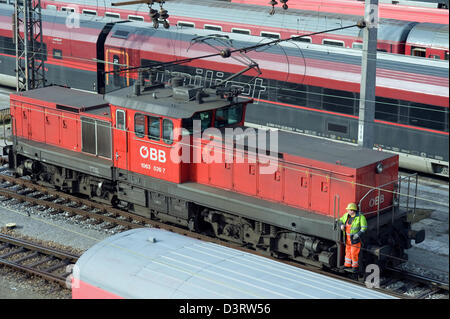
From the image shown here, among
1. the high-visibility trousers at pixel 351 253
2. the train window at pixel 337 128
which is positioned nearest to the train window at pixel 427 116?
the train window at pixel 337 128

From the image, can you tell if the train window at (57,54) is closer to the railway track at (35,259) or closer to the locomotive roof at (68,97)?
the locomotive roof at (68,97)

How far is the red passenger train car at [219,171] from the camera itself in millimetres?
15023

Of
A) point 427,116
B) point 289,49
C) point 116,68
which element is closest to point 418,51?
point 427,116

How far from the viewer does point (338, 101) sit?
77.6ft

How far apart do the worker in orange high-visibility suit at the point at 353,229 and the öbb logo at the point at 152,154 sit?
4844 mm

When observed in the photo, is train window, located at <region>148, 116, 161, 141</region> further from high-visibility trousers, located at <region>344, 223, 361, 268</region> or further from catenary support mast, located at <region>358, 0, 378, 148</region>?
high-visibility trousers, located at <region>344, 223, 361, 268</region>

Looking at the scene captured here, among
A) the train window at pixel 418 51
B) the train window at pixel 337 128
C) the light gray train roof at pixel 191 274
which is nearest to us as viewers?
the light gray train roof at pixel 191 274

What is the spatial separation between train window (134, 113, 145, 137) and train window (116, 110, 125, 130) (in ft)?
1.47

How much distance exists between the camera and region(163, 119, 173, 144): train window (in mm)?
16672

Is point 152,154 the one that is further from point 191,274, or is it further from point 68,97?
point 191,274
